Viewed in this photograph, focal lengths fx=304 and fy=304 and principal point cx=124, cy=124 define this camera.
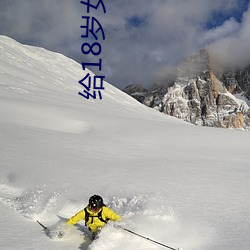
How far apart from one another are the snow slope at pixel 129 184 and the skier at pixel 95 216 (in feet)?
0.71

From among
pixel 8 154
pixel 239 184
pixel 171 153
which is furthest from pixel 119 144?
pixel 239 184

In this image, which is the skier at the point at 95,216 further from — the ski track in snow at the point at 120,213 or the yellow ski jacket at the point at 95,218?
the ski track in snow at the point at 120,213

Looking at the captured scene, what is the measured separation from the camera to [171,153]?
39.2 feet

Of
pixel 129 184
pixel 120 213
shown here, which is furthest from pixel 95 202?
pixel 129 184

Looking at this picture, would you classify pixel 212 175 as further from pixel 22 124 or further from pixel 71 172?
pixel 22 124

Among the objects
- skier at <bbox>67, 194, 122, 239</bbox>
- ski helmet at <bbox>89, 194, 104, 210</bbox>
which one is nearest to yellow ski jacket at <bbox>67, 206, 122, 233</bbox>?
skier at <bbox>67, 194, 122, 239</bbox>

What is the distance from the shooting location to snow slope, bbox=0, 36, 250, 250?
18.0ft

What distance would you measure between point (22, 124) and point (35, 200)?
340 inches

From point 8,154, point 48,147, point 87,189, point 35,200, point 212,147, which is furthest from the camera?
point 212,147

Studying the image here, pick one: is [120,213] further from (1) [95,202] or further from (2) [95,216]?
(1) [95,202]

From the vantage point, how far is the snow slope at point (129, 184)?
18.0 ft

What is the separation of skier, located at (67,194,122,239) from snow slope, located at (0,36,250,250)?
215mm

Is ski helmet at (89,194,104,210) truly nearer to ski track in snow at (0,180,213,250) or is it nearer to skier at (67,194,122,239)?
skier at (67,194,122,239)

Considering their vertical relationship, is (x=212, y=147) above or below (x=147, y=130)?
below
